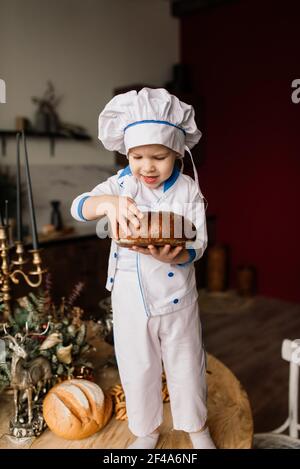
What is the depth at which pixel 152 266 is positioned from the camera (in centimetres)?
52

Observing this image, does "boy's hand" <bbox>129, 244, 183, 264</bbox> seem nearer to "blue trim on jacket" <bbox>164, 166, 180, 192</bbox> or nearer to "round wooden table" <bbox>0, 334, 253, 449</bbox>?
"blue trim on jacket" <bbox>164, 166, 180, 192</bbox>

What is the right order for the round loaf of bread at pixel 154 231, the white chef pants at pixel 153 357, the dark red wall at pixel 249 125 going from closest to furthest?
the round loaf of bread at pixel 154 231 → the white chef pants at pixel 153 357 → the dark red wall at pixel 249 125

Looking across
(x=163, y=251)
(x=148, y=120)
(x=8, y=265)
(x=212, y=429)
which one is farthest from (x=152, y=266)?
(x=212, y=429)

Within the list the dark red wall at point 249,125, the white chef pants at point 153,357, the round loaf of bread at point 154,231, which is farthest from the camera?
the dark red wall at point 249,125

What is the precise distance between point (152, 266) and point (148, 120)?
181mm

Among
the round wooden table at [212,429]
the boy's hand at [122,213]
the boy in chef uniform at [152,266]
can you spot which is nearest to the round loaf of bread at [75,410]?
the round wooden table at [212,429]

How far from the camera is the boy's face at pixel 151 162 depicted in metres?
0.44

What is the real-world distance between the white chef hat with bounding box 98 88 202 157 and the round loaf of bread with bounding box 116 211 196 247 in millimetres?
79

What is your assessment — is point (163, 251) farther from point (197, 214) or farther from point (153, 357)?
point (153, 357)

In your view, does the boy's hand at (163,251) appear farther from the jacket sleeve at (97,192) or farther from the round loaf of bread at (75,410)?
the round loaf of bread at (75,410)

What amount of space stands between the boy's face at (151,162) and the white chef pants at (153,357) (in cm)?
14

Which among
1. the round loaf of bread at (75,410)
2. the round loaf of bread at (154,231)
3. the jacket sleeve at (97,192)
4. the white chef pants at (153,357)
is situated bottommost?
the round loaf of bread at (75,410)
